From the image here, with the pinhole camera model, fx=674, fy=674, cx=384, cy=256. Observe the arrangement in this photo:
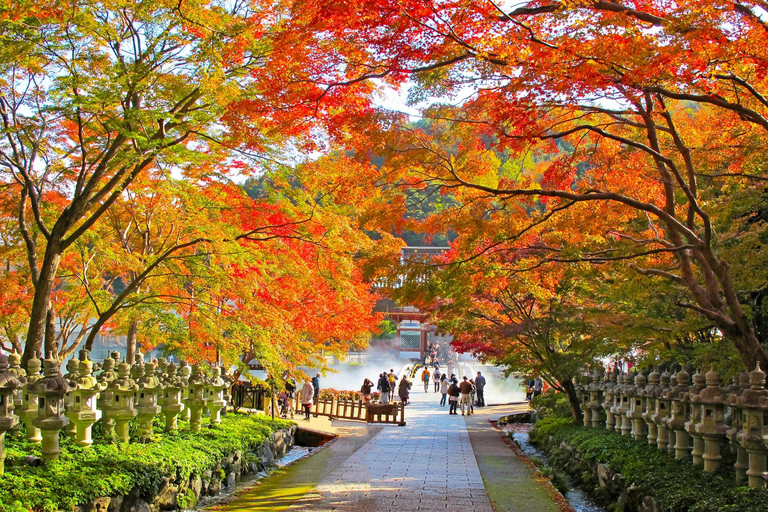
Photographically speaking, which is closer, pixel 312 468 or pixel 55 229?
pixel 55 229

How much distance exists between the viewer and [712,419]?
7.91 metres

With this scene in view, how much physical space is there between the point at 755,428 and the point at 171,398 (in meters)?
8.66

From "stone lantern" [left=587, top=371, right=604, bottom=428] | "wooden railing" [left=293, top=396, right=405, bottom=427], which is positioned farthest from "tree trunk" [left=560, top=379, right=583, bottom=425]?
"wooden railing" [left=293, top=396, right=405, bottom=427]

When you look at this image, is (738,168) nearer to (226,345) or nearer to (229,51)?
(229,51)

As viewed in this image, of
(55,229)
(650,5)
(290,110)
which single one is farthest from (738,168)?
(55,229)

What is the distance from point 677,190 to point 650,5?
5.74 m

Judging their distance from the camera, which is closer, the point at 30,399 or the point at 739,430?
the point at 739,430

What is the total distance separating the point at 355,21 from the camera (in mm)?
7895

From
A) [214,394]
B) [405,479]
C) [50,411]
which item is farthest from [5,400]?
[214,394]

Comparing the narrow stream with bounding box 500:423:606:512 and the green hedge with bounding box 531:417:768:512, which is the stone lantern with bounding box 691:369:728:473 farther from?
the narrow stream with bounding box 500:423:606:512

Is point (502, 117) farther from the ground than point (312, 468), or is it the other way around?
point (502, 117)

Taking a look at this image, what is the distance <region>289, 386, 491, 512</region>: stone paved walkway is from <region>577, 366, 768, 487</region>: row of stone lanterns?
2770mm

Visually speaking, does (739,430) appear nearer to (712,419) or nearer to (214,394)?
(712,419)

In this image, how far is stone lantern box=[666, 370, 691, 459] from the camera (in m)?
9.00
